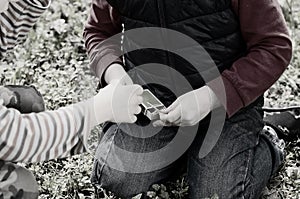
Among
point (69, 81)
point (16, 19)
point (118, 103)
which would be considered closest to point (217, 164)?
point (118, 103)

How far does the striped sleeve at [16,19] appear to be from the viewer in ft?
5.99

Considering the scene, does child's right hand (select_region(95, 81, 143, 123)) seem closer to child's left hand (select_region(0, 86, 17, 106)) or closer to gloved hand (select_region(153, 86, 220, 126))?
gloved hand (select_region(153, 86, 220, 126))

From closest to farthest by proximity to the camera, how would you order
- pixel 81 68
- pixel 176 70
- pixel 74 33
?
1. pixel 176 70
2. pixel 81 68
3. pixel 74 33

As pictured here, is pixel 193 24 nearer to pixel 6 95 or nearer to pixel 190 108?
pixel 190 108

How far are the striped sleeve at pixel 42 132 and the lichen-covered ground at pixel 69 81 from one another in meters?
0.41

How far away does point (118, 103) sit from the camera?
5.25 feet

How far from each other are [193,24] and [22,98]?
1.57 feet

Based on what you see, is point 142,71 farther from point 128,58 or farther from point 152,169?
point 152,169

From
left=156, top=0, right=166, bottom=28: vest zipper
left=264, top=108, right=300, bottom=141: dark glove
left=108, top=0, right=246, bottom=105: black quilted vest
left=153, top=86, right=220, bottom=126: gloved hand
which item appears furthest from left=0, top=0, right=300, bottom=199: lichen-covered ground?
left=156, top=0, right=166, bottom=28: vest zipper

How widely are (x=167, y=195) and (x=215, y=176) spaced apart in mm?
147

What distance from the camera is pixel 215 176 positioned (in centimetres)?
188

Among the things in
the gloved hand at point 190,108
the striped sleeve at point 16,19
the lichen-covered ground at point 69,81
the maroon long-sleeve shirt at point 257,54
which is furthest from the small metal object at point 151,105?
the striped sleeve at point 16,19

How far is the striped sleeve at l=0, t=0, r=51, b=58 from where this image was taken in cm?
183

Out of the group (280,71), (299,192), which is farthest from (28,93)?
(299,192)
